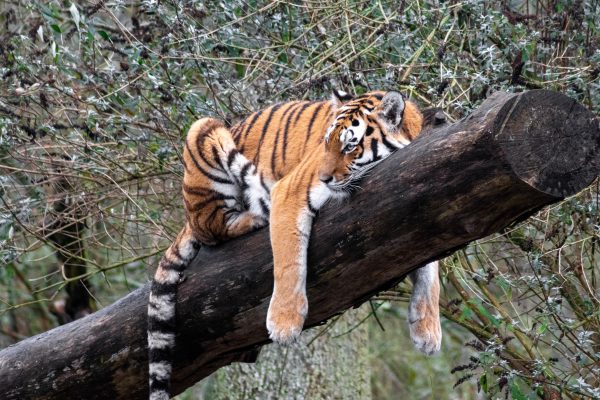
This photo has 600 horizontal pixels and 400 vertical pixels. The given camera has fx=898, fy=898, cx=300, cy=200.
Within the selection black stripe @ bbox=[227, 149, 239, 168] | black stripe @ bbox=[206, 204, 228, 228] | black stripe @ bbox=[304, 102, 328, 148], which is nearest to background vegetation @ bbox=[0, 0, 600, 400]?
black stripe @ bbox=[304, 102, 328, 148]

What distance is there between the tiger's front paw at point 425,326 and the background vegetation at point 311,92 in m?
0.83

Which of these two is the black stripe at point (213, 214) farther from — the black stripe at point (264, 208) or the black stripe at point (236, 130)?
the black stripe at point (236, 130)

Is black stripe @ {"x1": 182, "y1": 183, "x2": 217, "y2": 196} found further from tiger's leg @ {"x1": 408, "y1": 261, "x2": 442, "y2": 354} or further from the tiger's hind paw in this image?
the tiger's hind paw

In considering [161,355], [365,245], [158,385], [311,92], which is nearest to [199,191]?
[161,355]

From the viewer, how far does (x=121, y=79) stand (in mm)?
6363

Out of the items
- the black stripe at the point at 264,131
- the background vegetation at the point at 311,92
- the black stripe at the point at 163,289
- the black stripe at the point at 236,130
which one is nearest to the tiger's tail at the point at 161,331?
the black stripe at the point at 163,289

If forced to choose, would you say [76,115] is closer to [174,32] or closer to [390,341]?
[174,32]

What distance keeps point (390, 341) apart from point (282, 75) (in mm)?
5753

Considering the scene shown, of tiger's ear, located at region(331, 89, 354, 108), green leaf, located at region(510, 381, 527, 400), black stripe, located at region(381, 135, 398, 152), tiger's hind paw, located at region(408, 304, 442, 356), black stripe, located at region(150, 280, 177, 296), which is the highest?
tiger's ear, located at region(331, 89, 354, 108)

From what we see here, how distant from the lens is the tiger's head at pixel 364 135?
13.4 ft

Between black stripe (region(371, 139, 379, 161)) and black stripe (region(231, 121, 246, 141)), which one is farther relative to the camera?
black stripe (region(231, 121, 246, 141))

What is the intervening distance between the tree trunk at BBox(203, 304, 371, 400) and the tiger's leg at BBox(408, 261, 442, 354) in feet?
11.4

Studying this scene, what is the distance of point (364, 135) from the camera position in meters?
4.21

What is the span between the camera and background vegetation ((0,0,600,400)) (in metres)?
5.54
